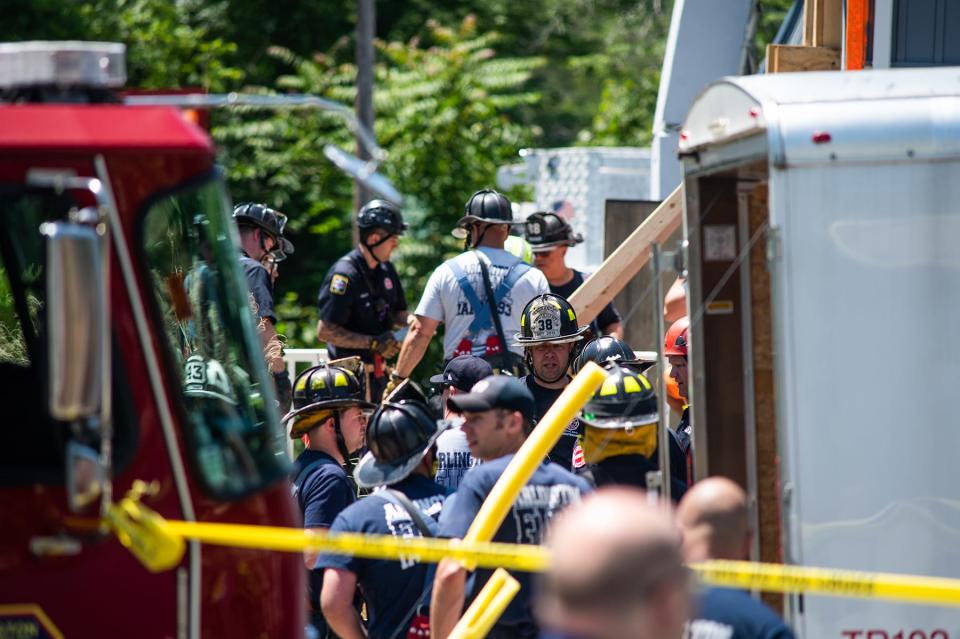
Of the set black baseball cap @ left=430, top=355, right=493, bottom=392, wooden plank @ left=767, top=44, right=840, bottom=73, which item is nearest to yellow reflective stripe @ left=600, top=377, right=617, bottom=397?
black baseball cap @ left=430, top=355, right=493, bottom=392

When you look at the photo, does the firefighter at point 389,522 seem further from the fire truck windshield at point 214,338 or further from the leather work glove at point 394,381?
the leather work glove at point 394,381

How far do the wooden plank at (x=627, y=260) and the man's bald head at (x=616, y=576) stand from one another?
5073 millimetres

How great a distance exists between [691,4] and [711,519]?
1008 centimetres

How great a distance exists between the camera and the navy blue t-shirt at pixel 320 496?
6484mm

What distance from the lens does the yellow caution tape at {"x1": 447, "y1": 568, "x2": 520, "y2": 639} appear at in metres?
4.89

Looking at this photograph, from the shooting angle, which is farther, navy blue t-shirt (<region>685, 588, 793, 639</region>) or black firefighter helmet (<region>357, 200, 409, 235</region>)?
black firefighter helmet (<region>357, 200, 409, 235</region>)

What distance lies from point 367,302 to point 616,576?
772 cm

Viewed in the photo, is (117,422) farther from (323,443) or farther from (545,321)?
(545,321)

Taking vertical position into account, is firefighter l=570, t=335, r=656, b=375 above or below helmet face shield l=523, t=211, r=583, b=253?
below

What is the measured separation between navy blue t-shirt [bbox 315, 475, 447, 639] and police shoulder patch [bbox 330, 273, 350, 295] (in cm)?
436

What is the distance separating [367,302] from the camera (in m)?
10.2

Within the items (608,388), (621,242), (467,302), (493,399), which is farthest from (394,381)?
(493,399)

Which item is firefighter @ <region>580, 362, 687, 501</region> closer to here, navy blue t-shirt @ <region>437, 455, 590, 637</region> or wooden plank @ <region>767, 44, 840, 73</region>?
navy blue t-shirt @ <region>437, 455, 590, 637</region>

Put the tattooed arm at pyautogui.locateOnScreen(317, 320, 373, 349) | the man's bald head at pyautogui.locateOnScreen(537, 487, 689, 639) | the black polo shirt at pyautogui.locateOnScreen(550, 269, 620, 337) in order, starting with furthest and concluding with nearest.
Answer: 1. the black polo shirt at pyautogui.locateOnScreen(550, 269, 620, 337)
2. the tattooed arm at pyautogui.locateOnScreen(317, 320, 373, 349)
3. the man's bald head at pyautogui.locateOnScreen(537, 487, 689, 639)
